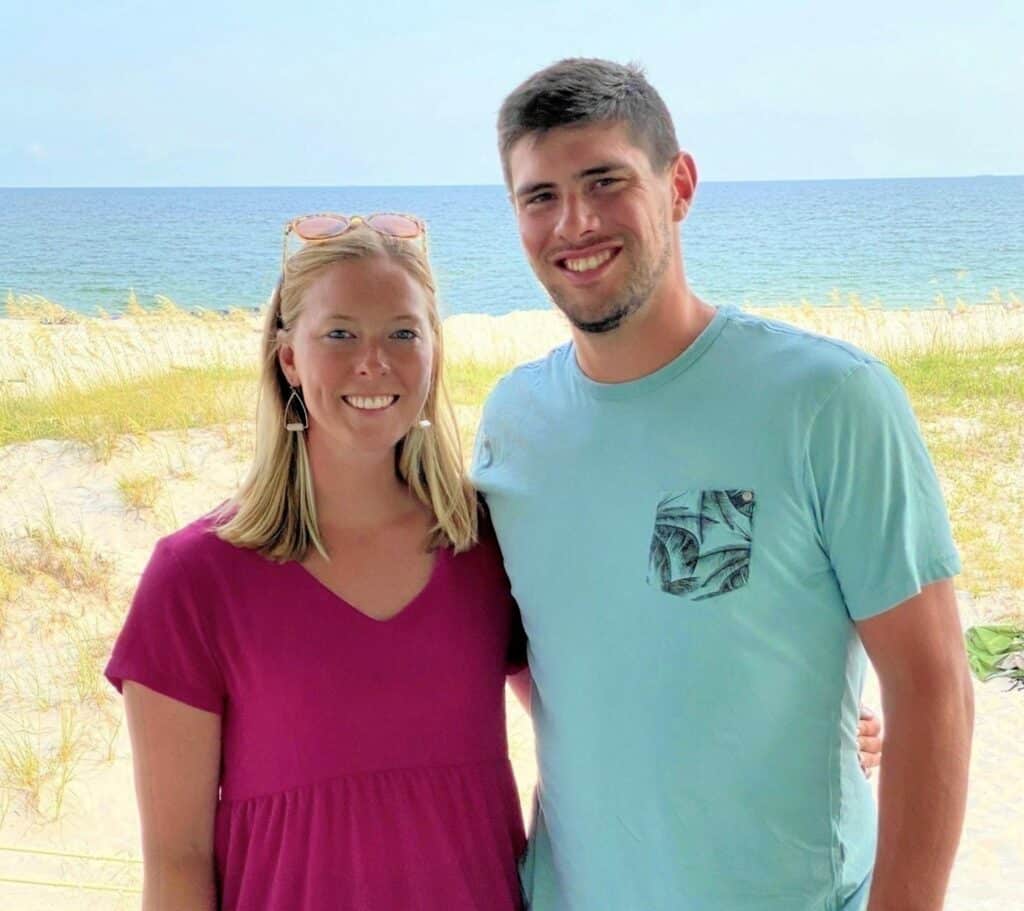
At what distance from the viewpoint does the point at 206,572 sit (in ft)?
3.78

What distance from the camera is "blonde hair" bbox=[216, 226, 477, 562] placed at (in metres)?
1.21

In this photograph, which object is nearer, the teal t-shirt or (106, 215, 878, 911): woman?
the teal t-shirt

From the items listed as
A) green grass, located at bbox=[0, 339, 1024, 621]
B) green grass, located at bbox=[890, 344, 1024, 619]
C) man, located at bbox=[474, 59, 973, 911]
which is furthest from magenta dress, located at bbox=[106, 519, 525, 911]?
green grass, located at bbox=[890, 344, 1024, 619]

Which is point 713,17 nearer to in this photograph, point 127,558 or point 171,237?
point 171,237

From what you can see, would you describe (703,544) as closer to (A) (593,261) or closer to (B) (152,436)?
(A) (593,261)

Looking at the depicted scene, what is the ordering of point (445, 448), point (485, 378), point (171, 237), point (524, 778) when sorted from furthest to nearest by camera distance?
1. point (171, 237)
2. point (485, 378)
3. point (524, 778)
4. point (445, 448)

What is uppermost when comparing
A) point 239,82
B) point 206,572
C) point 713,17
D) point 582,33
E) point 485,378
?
point 239,82

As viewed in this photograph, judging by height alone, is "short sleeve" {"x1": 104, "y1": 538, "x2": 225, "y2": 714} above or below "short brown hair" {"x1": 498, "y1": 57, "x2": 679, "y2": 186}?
below

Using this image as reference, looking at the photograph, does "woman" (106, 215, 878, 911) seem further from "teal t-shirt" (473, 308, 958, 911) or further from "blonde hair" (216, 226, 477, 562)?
"teal t-shirt" (473, 308, 958, 911)

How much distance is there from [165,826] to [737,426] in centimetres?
70

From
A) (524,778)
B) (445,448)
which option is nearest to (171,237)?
(524,778)

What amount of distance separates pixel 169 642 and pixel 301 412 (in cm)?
31

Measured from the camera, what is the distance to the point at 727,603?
1.06 meters

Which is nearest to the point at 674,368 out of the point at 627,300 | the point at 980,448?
the point at 627,300
